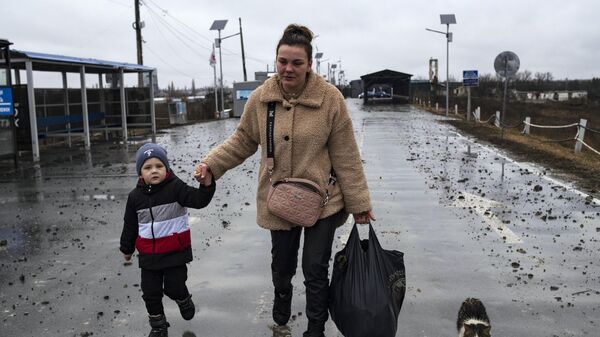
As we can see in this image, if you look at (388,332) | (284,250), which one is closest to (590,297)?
(388,332)

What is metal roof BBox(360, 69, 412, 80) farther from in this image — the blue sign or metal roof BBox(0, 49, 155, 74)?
the blue sign

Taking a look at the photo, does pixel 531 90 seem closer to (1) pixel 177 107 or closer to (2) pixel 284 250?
(1) pixel 177 107

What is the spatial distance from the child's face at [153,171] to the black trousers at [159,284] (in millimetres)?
603

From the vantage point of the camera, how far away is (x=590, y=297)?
186 inches

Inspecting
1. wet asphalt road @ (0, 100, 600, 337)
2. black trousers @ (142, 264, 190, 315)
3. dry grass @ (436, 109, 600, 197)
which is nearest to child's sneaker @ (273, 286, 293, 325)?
wet asphalt road @ (0, 100, 600, 337)

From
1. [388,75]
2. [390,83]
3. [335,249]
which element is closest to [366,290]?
[335,249]

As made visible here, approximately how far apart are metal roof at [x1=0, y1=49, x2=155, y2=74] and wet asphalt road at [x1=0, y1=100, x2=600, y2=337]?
4111 mm

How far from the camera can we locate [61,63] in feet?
53.5

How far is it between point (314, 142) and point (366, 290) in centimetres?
92

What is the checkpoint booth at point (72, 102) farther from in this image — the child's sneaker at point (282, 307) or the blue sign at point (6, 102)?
the child's sneaker at point (282, 307)

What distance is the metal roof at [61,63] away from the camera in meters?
14.6

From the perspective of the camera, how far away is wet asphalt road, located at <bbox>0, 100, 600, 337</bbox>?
4.34 meters

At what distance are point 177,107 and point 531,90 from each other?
65.3 metres

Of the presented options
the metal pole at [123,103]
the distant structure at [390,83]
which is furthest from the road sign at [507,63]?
the distant structure at [390,83]
